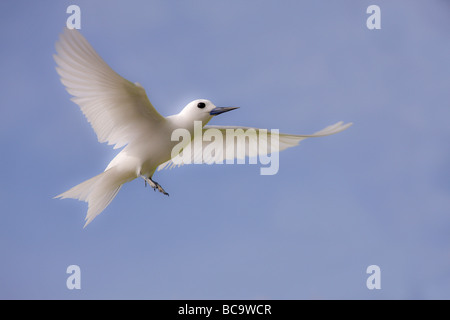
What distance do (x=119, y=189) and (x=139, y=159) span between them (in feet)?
2.11

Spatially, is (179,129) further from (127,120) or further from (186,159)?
(186,159)

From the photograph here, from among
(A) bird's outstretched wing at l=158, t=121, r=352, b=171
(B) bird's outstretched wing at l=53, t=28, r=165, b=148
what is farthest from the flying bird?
(A) bird's outstretched wing at l=158, t=121, r=352, b=171

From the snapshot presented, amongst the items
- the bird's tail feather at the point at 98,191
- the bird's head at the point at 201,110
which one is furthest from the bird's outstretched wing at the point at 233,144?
the bird's tail feather at the point at 98,191

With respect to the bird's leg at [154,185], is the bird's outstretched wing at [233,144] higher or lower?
higher

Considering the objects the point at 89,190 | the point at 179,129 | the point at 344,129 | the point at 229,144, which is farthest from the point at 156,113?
the point at 344,129

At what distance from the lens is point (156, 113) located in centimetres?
665

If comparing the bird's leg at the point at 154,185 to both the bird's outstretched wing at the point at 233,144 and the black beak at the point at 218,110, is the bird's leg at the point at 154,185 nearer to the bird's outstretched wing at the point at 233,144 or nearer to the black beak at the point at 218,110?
the black beak at the point at 218,110

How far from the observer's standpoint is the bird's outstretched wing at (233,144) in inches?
307

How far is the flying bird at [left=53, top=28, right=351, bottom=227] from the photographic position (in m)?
6.35

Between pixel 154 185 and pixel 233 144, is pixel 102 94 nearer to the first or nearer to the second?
pixel 154 185

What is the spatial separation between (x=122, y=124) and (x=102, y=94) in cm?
51

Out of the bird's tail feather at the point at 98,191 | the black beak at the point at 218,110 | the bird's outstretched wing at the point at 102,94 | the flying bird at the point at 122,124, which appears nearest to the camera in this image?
the bird's outstretched wing at the point at 102,94

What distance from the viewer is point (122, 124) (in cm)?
683

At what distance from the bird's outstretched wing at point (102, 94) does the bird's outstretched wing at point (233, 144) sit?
1.27m
